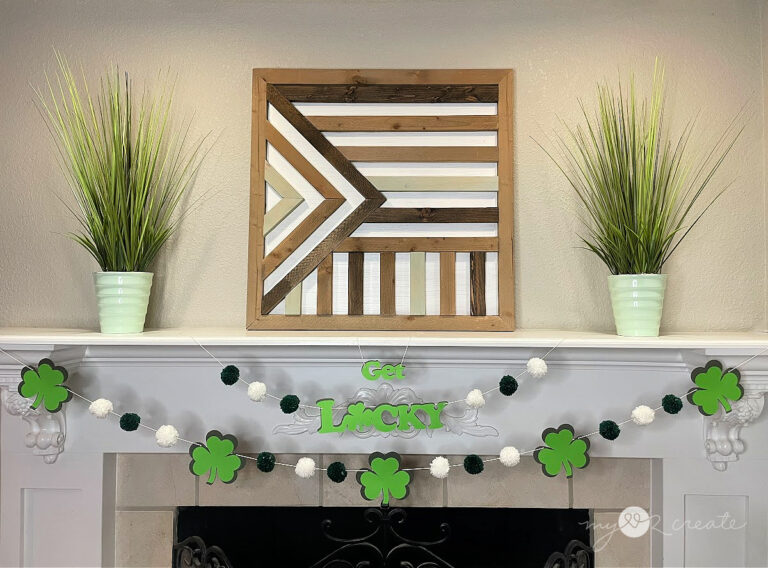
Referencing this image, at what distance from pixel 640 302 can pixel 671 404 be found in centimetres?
23

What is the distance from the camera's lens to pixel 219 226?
1.55 m

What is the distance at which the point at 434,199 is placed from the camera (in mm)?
1490

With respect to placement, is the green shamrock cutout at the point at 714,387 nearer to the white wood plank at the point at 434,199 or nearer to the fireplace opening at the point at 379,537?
the fireplace opening at the point at 379,537

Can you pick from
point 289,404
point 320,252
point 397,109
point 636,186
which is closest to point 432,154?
point 397,109

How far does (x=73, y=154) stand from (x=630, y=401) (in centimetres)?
150

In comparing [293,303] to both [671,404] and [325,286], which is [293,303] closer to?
[325,286]

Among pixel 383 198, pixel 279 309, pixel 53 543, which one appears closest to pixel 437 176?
pixel 383 198

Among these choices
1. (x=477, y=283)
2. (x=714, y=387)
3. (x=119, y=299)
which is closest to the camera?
(x=714, y=387)

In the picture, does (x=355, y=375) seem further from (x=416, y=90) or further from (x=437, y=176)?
(x=416, y=90)

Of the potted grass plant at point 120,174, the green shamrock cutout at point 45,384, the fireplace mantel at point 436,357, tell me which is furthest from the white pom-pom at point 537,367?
the green shamrock cutout at point 45,384

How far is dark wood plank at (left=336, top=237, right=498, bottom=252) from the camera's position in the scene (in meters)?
1.48

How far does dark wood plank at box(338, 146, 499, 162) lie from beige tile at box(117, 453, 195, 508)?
0.92 m

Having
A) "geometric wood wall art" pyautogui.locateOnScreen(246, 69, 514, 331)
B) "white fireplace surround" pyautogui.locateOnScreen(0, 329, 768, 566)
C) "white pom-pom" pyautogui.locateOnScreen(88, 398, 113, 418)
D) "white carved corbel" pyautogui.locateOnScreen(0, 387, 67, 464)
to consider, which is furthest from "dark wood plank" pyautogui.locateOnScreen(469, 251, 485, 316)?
"white carved corbel" pyautogui.locateOnScreen(0, 387, 67, 464)

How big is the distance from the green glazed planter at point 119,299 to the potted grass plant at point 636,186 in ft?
3.61
